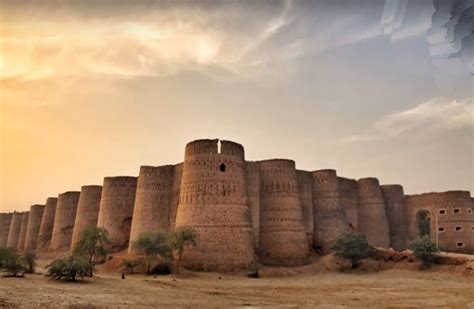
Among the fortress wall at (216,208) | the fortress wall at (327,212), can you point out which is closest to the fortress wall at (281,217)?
the fortress wall at (216,208)

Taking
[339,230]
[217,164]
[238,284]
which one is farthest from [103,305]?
[339,230]

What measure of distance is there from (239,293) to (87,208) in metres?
24.7

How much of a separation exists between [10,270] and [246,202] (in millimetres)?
13407

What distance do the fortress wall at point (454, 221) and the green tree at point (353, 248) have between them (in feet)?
35.7

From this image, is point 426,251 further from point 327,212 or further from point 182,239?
point 182,239

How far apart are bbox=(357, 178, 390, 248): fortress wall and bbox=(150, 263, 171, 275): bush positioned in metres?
20.6

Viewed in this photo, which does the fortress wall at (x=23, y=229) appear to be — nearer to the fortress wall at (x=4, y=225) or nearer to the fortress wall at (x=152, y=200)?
the fortress wall at (x=4, y=225)

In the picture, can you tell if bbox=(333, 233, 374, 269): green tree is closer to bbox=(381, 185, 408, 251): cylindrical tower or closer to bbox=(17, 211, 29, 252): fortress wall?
bbox=(381, 185, 408, 251): cylindrical tower

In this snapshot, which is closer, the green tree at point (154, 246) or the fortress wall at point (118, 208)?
the green tree at point (154, 246)

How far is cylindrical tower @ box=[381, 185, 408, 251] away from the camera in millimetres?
40013

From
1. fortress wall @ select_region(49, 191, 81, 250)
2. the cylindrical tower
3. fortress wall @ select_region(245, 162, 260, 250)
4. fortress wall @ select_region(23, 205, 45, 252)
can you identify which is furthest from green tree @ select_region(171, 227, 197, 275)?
fortress wall @ select_region(23, 205, 45, 252)

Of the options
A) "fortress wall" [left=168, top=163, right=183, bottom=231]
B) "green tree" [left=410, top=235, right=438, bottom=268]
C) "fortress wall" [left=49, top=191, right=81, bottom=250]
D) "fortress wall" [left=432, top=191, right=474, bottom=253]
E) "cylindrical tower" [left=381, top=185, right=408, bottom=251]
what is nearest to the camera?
"green tree" [left=410, top=235, right=438, bottom=268]

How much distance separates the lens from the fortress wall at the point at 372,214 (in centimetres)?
3875

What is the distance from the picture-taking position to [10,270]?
21.5 meters
